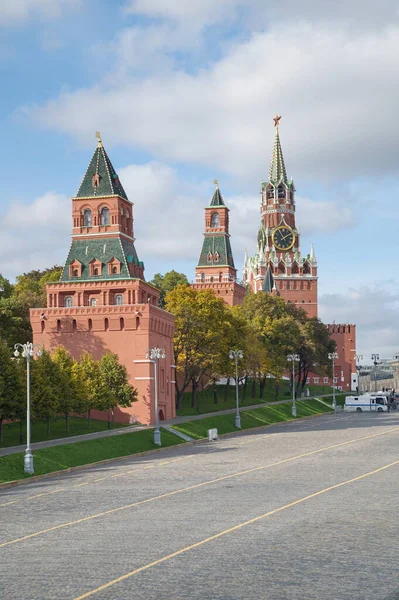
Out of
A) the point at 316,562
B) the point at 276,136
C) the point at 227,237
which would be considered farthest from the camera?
the point at 276,136

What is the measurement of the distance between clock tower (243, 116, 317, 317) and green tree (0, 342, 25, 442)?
11622 centimetres

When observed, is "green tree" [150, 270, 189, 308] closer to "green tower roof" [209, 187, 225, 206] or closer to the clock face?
"green tower roof" [209, 187, 225, 206]

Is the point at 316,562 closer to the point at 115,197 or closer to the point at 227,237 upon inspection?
the point at 115,197

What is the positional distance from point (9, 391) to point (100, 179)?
28.7 m

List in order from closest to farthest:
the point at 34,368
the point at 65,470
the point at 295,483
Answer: the point at 295,483
the point at 65,470
the point at 34,368

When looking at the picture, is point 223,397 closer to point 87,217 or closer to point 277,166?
point 87,217

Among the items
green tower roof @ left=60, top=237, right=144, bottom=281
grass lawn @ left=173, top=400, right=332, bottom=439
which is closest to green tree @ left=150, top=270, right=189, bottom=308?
grass lawn @ left=173, top=400, right=332, bottom=439

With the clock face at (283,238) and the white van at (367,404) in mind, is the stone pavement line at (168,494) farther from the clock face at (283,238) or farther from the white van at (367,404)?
the clock face at (283,238)

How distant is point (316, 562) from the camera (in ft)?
73.6

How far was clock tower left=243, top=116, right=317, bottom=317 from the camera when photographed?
182m

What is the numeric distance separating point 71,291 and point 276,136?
124 meters

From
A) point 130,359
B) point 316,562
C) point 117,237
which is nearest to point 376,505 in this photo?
point 316,562

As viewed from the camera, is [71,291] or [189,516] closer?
[189,516]

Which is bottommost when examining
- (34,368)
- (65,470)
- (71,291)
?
(65,470)
